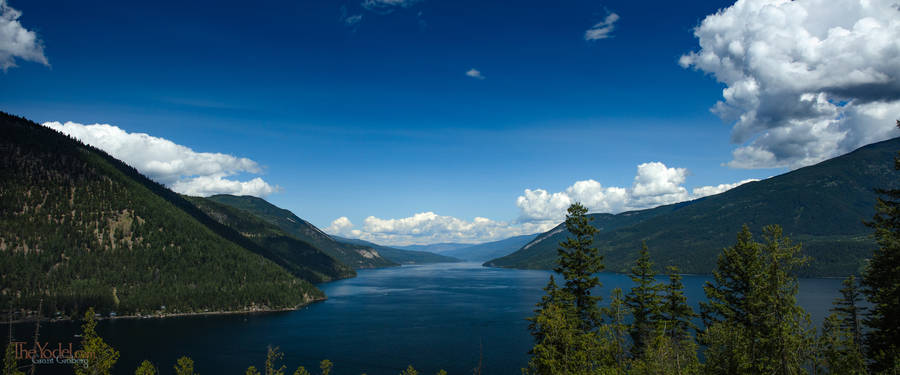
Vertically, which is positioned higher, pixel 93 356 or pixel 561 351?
pixel 561 351

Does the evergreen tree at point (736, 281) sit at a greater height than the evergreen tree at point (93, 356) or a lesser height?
greater

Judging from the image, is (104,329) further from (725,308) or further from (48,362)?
(725,308)

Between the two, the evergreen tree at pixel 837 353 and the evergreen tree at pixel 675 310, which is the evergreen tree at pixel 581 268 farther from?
the evergreen tree at pixel 837 353

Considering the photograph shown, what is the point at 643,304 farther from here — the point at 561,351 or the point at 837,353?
the point at 837,353

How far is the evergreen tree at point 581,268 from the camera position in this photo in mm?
40062

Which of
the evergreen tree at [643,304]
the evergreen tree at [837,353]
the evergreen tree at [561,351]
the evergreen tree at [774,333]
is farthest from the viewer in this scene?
the evergreen tree at [643,304]

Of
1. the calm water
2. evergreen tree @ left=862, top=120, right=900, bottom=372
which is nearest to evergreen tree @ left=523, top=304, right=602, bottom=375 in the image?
evergreen tree @ left=862, top=120, right=900, bottom=372

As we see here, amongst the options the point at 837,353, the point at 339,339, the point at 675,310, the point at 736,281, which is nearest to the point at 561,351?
the point at 837,353

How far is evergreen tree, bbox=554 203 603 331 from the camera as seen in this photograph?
131 ft

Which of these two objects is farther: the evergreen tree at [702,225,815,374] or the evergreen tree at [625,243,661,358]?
the evergreen tree at [625,243,661,358]

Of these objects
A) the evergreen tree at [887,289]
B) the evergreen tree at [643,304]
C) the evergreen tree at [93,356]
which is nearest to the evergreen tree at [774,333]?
the evergreen tree at [887,289]

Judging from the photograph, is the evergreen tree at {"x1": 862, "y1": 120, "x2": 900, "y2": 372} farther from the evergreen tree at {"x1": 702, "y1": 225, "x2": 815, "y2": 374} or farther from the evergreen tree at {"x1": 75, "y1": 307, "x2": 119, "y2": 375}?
the evergreen tree at {"x1": 75, "y1": 307, "x2": 119, "y2": 375}

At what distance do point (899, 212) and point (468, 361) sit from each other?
306 ft

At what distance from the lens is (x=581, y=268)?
4025 cm
